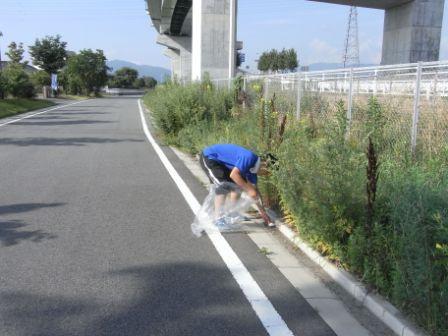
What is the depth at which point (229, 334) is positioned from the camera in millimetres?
3604

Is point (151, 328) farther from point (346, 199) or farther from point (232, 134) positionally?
point (232, 134)

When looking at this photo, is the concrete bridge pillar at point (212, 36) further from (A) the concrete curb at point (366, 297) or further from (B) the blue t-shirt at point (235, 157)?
(A) the concrete curb at point (366, 297)

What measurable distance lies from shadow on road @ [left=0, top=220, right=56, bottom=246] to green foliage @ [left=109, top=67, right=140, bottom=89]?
432ft

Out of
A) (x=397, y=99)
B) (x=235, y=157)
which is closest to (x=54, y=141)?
(x=235, y=157)

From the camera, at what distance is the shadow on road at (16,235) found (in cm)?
561

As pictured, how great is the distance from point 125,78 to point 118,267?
13970 cm

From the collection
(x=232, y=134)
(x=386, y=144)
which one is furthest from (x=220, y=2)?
(x=386, y=144)

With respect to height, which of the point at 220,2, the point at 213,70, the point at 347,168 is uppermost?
the point at 220,2

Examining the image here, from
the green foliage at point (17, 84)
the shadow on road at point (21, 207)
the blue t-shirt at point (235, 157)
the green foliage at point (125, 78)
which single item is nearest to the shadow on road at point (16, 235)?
the shadow on road at point (21, 207)

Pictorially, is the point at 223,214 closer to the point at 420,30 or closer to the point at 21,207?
the point at 21,207

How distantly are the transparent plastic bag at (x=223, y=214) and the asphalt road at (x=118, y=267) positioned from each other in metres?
0.23

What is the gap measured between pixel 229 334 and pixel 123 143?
12.0 meters

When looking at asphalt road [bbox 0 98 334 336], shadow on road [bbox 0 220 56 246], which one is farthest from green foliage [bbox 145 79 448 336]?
shadow on road [bbox 0 220 56 246]

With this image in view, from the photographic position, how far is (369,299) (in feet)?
13.4
